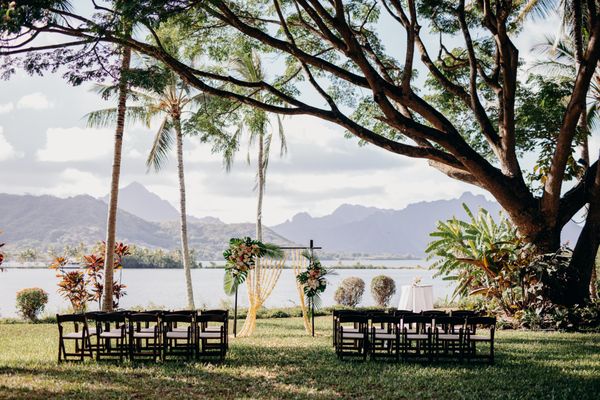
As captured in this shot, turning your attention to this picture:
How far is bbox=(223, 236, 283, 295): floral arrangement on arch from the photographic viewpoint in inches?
496

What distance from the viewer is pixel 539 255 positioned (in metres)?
14.4

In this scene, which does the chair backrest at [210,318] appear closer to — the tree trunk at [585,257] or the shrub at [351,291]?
the tree trunk at [585,257]

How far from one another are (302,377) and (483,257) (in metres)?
8.53

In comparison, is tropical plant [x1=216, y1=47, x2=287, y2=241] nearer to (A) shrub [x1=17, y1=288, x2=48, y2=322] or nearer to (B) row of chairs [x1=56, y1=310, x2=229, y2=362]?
(A) shrub [x1=17, y1=288, x2=48, y2=322]

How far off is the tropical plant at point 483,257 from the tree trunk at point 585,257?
1132mm

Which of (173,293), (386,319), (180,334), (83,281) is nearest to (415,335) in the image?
(386,319)

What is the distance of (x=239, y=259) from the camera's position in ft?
41.3

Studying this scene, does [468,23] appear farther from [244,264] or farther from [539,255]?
[244,264]

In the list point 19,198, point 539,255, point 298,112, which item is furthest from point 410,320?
point 19,198

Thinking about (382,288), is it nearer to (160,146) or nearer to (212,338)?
(160,146)

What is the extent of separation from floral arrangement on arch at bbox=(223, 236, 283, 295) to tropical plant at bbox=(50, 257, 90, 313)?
5.86 m

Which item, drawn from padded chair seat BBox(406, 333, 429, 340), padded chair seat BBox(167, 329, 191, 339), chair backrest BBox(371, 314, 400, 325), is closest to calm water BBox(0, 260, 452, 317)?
padded chair seat BBox(406, 333, 429, 340)

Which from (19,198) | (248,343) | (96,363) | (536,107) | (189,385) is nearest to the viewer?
(189,385)

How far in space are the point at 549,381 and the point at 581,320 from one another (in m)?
Result: 7.11
